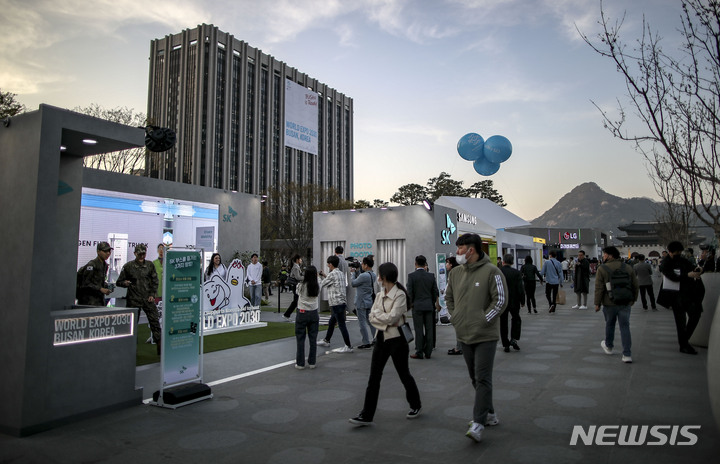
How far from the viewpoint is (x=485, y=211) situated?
23.3 m

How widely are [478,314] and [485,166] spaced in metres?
12.3

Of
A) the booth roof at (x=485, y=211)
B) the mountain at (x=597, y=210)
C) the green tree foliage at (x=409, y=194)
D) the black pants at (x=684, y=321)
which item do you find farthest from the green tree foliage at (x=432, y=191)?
the mountain at (x=597, y=210)

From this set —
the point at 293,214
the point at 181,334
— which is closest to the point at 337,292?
the point at 181,334

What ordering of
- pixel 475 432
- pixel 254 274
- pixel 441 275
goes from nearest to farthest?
pixel 475 432 → pixel 441 275 → pixel 254 274

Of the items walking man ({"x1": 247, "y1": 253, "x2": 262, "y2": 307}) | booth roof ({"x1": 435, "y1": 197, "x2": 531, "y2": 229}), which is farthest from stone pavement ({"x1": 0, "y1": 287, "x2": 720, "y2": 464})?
booth roof ({"x1": 435, "y1": 197, "x2": 531, "y2": 229})

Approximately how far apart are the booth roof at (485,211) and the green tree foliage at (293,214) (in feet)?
59.9

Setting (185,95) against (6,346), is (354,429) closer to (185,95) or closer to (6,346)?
(6,346)

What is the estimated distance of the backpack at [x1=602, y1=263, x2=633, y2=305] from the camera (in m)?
6.67

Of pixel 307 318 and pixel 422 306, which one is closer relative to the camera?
pixel 307 318

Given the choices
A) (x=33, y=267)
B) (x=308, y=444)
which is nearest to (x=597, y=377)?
(x=308, y=444)

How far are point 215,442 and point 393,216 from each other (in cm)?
1159

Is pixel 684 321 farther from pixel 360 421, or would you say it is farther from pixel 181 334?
pixel 181 334

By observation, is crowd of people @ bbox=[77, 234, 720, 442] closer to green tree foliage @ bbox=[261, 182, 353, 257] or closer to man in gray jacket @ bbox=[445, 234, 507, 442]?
man in gray jacket @ bbox=[445, 234, 507, 442]

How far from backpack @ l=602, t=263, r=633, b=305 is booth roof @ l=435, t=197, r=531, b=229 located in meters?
14.4
